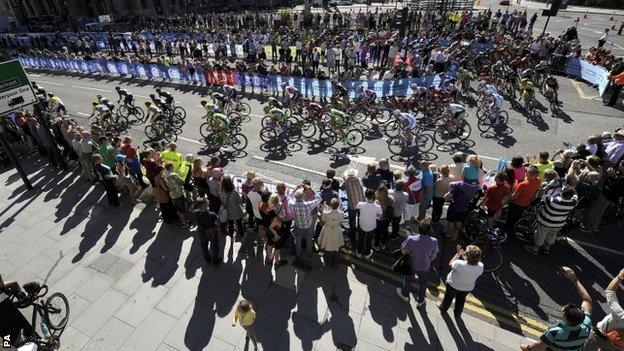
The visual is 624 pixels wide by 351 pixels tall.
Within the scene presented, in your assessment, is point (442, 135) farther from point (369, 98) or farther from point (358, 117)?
point (358, 117)

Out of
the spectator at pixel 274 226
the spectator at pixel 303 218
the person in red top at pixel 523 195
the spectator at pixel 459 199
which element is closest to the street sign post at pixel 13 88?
the spectator at pixel 274 226

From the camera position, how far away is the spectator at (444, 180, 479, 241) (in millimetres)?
7746

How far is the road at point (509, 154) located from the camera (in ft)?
23.4

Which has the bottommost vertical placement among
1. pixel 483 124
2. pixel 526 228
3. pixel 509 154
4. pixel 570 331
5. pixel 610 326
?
pixel 509 154

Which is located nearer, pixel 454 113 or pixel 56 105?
pixel 454 113

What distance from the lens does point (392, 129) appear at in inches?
563

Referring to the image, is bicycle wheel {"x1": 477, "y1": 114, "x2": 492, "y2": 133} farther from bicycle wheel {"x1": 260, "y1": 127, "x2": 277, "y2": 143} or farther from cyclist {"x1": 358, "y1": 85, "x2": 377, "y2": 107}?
bicycle wheel {"x1": 260, "y1": 127, "x2": 277, "y2": 143}

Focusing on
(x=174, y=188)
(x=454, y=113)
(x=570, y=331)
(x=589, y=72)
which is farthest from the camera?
(x=589, y=72)

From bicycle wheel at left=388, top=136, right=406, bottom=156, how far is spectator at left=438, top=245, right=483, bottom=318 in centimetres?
715

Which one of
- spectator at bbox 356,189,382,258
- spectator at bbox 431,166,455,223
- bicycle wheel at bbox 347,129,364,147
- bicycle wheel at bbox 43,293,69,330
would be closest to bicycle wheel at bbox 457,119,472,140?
bicycle wheel at bbox 347,129,364,147

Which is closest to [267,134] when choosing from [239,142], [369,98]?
[239,142]

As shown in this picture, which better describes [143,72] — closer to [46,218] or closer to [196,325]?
[46,218]

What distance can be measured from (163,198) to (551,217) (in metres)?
8.78

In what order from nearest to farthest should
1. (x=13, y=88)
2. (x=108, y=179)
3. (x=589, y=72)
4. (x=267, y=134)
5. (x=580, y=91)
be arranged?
(x=108, y=179) → (x=13, y=88) → (x=267, y=134) → (x=580, y=91) → (x=589, y=72)
